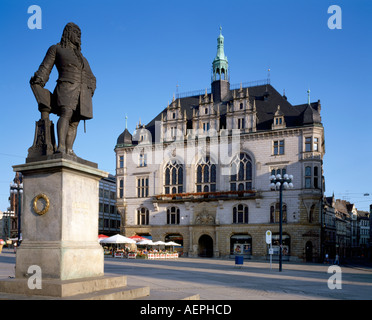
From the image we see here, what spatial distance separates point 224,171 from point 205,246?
959 centimetres

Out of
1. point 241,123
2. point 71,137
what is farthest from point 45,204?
point 241,123

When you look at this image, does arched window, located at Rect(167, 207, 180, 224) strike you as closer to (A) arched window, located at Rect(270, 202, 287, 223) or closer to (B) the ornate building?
(B) the ornate building

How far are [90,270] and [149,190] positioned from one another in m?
45.8

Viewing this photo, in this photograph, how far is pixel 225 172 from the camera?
49.9 m

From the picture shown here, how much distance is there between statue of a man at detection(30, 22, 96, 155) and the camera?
8.91 metres

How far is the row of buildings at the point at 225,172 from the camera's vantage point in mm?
45625

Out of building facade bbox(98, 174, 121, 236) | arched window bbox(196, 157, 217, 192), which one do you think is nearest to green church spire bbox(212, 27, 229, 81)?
arched window bbox(196, 157, 217, 192)

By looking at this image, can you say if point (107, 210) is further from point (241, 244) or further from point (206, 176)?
point (241, 244)

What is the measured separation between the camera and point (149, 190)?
178ft

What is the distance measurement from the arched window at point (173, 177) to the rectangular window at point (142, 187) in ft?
8.44

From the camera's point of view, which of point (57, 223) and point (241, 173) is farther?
point (241, 173)

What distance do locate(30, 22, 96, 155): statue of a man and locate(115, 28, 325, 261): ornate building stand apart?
38.6m

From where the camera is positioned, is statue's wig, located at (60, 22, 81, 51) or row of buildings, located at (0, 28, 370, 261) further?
row of buildings, located at (0, 28, 370, 261)
